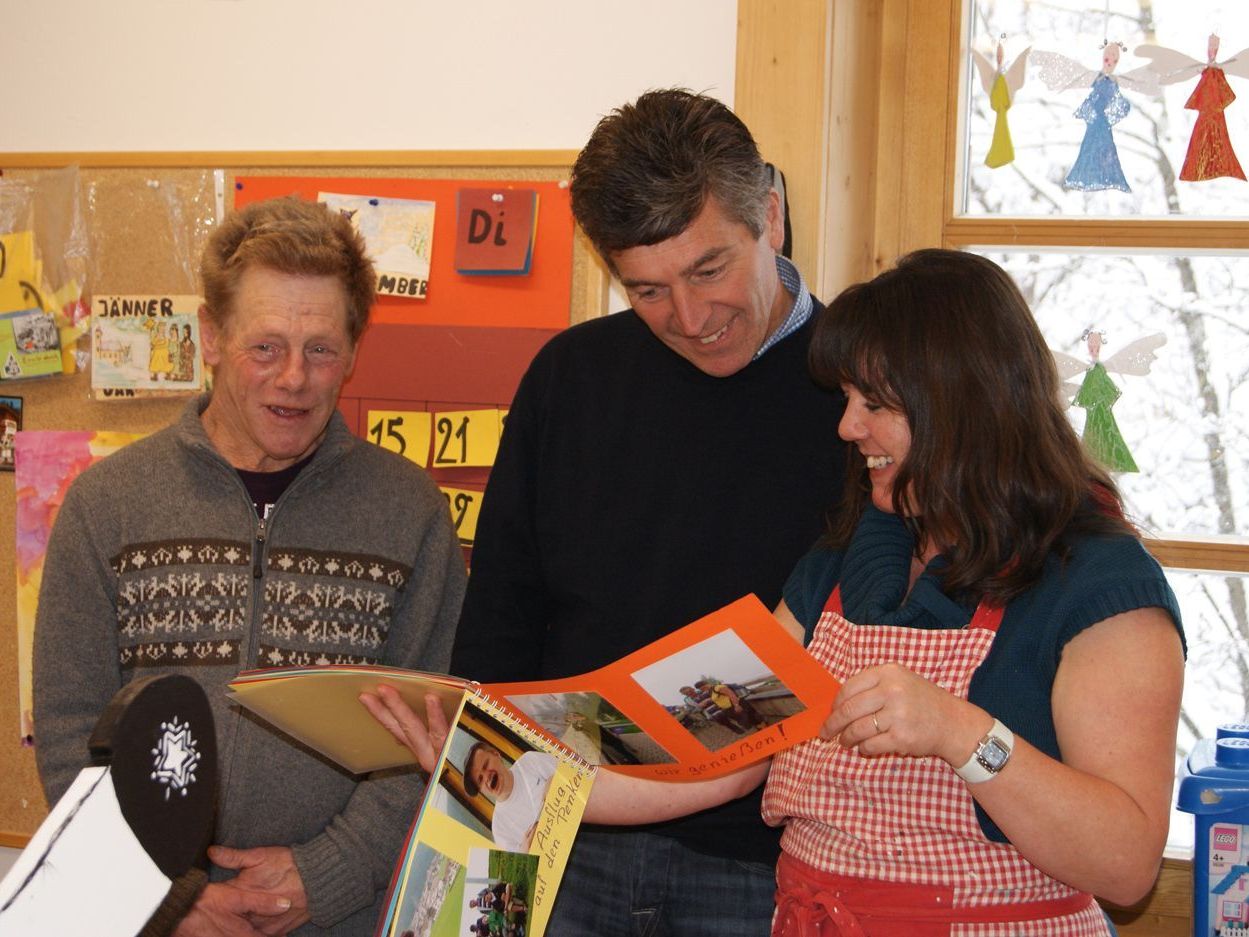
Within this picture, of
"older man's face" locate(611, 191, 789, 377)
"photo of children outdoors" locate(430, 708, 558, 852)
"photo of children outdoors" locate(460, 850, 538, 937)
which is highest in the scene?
"older man's face" locate(611, 191, 789, 377)

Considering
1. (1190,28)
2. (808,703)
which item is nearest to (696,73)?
(1190,28)

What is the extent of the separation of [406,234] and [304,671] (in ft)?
3.81

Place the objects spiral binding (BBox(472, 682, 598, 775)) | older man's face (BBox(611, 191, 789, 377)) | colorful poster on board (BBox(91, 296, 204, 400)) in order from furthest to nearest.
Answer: colorful poster on board (BBox(91, 296, 204, 400)) < older man's face (BBox(611, 191, 789, 377)) < spiral binding (BBox(472, 682, 598, 775))

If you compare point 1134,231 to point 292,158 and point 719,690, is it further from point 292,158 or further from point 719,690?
point 292,158

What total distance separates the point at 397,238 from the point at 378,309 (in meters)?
0.12

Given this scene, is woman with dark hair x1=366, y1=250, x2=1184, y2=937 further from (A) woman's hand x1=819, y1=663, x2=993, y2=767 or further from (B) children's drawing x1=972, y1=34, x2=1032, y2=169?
(B) children's drawing x1=972, y1=34, x2=1032, y2=169

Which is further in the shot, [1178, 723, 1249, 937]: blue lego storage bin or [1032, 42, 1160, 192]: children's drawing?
[1032, 42, 1160, 192]: children's drawing

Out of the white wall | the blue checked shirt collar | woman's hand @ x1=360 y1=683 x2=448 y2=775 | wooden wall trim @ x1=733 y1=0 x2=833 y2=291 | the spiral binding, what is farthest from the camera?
the white wall

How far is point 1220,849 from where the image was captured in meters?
1.62

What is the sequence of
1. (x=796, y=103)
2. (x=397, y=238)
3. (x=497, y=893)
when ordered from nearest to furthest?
(x=497, y=893), (x=796, y=103), (x=397, y=238)

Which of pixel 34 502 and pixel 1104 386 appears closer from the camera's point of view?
pixel 1104 386

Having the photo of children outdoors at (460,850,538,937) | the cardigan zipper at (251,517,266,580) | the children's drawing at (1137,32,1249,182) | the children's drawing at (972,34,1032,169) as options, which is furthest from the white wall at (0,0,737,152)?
the photo of children outdoors at (460,850,538,937)

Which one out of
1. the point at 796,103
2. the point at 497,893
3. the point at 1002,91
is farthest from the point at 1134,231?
the point at 497,893

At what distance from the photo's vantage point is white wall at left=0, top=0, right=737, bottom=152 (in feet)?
6.57
